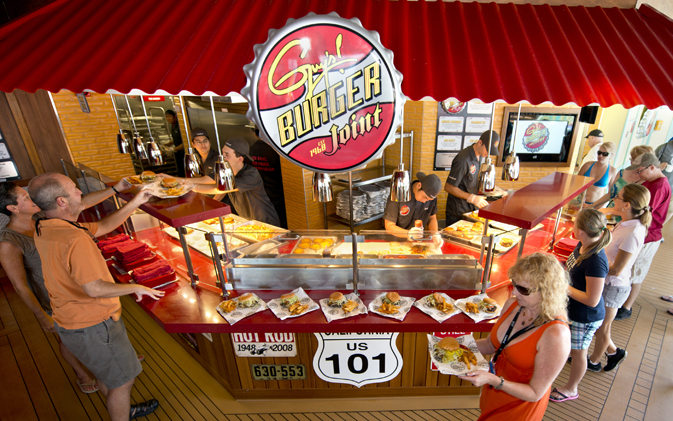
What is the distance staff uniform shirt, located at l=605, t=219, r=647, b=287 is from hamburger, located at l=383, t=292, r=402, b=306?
2388mm

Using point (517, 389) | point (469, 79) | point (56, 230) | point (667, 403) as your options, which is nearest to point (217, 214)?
point (56, 230)

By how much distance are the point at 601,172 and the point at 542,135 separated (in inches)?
65.2

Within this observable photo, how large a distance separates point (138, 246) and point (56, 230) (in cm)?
142

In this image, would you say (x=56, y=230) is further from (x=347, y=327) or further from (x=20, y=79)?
(x=347, y=327)

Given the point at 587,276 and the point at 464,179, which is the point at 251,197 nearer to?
the point at 464,179

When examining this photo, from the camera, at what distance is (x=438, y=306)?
2.95 m

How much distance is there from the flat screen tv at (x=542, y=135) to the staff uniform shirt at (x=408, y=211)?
3.48 meters

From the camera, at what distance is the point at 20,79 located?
262 cm

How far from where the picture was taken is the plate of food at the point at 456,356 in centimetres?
239

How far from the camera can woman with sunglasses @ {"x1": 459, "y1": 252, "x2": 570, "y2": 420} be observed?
2016 millimetres

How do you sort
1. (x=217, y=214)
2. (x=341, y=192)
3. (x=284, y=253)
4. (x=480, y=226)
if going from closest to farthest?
(x=217, y=214) → (x=284, y=253) → (x=480, y=226) → (x=341, y=192)

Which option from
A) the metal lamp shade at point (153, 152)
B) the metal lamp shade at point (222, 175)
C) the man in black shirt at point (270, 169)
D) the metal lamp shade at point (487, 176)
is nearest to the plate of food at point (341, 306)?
the metal lamp shade at point (222, 175)

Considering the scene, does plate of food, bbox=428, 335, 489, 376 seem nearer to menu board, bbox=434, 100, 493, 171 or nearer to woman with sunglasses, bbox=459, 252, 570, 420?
woman with sunglasses, bbox=459, 252, 570, 420

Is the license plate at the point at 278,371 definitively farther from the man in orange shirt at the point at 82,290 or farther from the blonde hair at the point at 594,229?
the blonde hair at the point at 594,229
